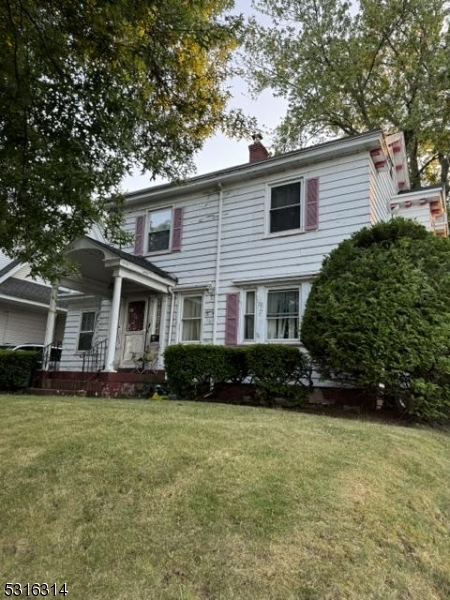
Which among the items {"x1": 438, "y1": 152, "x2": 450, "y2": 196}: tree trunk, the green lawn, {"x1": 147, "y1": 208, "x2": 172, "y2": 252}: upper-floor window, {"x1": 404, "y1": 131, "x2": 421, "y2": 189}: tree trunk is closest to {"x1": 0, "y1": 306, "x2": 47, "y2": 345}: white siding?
{"x1": 147, "y1": 208, "x2": 172, "y2": 252}: upper-floor window

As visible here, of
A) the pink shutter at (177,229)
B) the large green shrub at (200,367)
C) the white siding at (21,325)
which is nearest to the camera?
the large green shrub at (200,367)

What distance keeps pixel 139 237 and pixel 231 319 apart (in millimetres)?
4307

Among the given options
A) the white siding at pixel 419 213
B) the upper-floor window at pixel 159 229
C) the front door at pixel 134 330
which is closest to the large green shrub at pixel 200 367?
the front door at pixel 134 330

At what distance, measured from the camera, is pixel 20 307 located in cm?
1827

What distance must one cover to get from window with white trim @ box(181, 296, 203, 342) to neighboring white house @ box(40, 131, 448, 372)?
0.03 meters

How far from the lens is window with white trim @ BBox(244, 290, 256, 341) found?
10.6 m

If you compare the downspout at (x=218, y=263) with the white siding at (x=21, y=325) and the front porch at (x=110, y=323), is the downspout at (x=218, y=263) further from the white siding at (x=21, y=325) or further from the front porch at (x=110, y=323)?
the white siding at (x=21, y=325)

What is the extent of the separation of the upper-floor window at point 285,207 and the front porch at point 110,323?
10.7ft

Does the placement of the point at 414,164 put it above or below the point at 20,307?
above

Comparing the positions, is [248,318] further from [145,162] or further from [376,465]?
[376,465]

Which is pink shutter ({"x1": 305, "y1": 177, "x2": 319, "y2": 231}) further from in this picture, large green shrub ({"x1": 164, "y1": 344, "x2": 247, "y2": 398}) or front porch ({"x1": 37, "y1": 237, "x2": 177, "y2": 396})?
front porch ({"x1": 37, "y1": 237, "x2": 177, "y2": 396})

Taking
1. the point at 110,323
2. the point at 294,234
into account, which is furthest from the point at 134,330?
the point at 294,234

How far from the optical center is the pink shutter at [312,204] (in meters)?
10.2

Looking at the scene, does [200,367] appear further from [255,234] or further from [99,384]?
[255,234]
